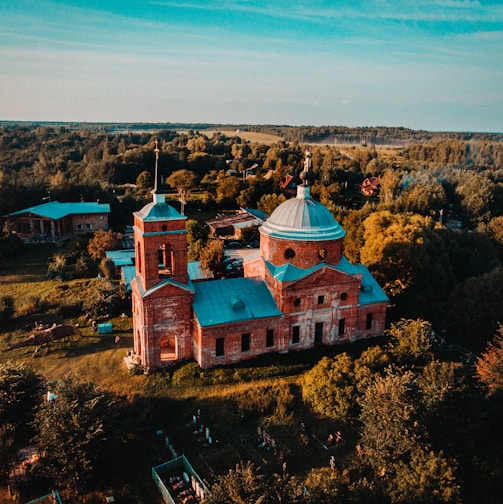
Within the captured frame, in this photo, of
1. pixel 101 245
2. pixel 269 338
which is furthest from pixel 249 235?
pixel 269 338

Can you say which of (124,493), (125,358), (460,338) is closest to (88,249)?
(125,358)

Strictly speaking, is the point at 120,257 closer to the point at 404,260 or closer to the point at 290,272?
the point at 290,272

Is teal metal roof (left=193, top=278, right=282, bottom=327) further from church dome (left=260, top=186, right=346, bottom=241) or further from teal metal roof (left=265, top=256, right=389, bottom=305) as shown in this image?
church dome (left=260, top=186, right=346, bottom=241)

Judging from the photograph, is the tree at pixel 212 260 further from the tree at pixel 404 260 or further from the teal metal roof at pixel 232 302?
the tree at pixel 404 260

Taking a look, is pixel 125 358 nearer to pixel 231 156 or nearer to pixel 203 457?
pixel 203 457

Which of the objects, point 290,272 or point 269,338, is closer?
point 290,272

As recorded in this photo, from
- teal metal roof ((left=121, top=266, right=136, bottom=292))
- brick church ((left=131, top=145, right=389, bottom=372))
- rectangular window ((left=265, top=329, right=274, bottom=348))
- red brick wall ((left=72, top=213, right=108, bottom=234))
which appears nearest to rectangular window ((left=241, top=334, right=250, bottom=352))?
brick church ((left=131, top=145, right=389, bottom=372))

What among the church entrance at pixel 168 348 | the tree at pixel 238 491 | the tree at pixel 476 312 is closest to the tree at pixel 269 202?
the tree at pixel 476 312
